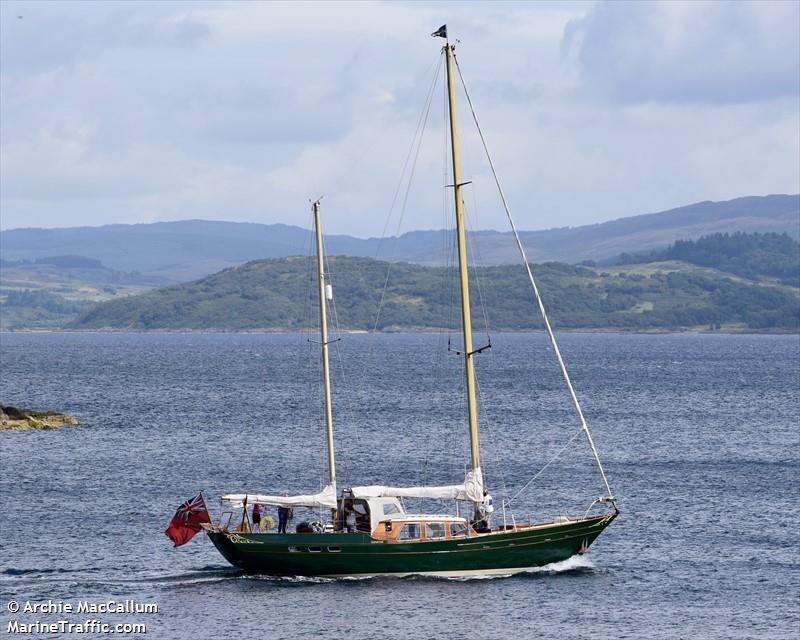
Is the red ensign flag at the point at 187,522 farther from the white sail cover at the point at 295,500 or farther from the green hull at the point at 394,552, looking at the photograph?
the white sail cover at the point at 295,500

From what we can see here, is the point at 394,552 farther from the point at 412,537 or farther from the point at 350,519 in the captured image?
the point at 350,519

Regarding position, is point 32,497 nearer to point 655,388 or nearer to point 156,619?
point 156,619

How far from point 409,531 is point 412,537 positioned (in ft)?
0.99

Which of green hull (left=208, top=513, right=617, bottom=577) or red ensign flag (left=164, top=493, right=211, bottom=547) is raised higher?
red ensign flag (left=164, top=493, right=211, bottom=547)

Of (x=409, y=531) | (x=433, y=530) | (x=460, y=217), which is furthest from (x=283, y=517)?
(x=460, y=217)

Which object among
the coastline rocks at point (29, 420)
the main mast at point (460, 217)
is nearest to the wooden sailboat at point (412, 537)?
the main mast at point (460, 217)

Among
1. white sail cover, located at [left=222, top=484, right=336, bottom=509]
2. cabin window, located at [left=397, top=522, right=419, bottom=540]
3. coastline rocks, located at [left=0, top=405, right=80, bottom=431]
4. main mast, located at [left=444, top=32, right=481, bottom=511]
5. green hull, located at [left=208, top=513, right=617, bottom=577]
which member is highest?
main mast, located at [left=444, top=32, right=481, bottom=511]

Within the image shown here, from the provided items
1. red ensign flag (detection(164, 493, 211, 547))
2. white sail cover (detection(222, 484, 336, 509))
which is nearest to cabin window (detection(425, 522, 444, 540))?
white sail cover (detection(222, 484, 336, 509))

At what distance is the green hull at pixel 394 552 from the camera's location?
6219 centimetres

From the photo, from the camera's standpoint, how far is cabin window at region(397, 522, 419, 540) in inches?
2464

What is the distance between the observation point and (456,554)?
204 ft

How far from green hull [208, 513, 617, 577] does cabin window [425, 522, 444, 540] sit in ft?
1.90

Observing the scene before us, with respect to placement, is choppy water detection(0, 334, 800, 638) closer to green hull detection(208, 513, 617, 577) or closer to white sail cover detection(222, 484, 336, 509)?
green hull detection(208, 513, 617, 577)

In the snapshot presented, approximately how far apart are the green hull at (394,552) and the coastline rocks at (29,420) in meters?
67.5
